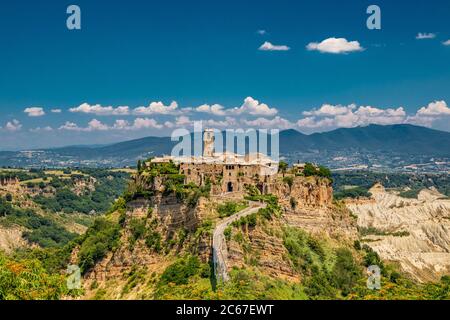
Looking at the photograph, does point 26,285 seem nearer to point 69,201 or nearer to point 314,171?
point 314,171

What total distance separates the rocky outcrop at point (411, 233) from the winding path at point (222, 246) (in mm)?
43008

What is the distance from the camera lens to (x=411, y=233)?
123m

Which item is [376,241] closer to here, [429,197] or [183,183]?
[183,183]

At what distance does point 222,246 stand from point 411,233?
84967 mm

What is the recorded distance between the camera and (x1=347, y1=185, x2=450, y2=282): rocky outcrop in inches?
4002

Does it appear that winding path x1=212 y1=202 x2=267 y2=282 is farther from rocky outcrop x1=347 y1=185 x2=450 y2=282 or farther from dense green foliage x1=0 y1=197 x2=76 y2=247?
dense green foliage x1=0 y1=197 x2=76 y2=247

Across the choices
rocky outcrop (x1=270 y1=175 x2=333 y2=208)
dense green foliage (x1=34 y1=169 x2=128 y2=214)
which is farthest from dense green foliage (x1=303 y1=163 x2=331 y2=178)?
dense green foliage (x1=34 y1=169 x2=128 y2=214)

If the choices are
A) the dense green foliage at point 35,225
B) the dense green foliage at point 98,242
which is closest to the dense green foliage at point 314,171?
the dense green foliage at point 98,242

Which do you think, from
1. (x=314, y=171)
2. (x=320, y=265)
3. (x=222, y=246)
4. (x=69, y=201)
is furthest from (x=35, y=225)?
(x=222, y=246)

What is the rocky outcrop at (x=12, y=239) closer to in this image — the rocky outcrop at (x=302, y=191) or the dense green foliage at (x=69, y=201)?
the dense green foliage at (x=69, y=201)

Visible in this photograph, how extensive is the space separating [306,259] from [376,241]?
61.6m
